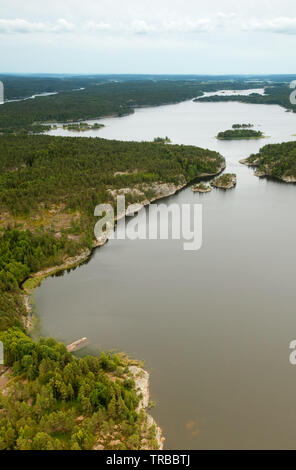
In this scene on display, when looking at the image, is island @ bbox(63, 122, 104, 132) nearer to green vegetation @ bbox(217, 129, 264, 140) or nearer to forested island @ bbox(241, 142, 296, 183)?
green vegetation @ bbox(217, 129, 264, 140)

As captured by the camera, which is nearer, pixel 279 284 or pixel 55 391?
pixel 55 391

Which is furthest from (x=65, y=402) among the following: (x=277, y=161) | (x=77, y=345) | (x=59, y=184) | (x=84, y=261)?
(x=277, y=161)

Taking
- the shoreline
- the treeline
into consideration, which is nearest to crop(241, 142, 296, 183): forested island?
the treeline

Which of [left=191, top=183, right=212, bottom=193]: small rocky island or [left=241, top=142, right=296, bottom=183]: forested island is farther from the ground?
[left=241, top=142, right=296, bottom=183]: forested island

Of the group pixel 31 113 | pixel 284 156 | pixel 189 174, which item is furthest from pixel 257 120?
pixel 31 113

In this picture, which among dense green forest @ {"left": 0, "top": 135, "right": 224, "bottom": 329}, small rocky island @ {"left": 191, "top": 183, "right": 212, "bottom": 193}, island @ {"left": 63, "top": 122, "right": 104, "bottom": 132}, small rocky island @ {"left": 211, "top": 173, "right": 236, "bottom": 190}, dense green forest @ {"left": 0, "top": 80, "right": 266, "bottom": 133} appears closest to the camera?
dense green forest @ {"left": 0, "top": 135, "right": 224, "bottom": 329}

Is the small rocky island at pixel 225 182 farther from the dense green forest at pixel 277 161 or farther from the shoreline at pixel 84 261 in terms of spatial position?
the dense green forest at pixel 277 161

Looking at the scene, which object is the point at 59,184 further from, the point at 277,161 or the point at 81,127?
the point at 81,127
